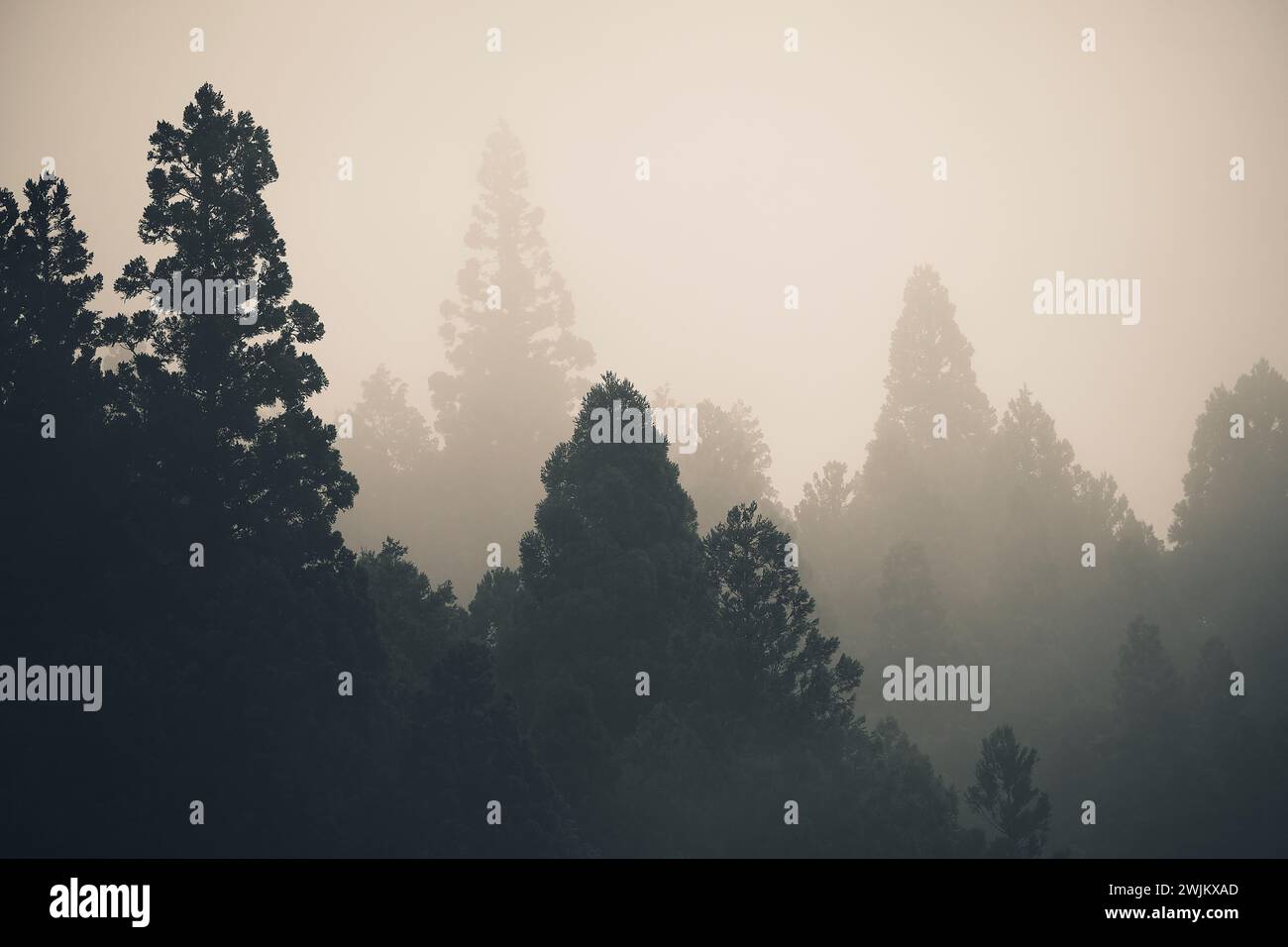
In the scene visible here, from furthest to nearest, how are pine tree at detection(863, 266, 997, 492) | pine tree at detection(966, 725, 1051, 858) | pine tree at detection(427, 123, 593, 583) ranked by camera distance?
pine tree at detection(863, 266, 997, 492) < pine tree at detection(427, 123, 593, 583) < pine tree at detection(966, 725, 1051, 858)

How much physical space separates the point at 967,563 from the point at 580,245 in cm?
7852

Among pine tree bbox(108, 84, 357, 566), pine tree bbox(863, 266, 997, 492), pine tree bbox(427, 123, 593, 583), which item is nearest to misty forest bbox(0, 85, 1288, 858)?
pine tree bbox(108, 84, 357, 566)

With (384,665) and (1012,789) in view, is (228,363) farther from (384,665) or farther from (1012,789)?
(1012,789)

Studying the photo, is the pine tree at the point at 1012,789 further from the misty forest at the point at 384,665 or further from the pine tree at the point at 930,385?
the pine tree at the point at 930,385

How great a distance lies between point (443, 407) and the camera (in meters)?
85.9

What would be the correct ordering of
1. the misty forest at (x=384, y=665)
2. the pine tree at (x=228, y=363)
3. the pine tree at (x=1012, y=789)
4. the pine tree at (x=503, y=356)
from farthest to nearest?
the pine tree at (x=503, y=356) → the pine tree at (x=1012, y=789) → the pine tree at (x=228, y=363) → the misty forest at (x=384, y=665)

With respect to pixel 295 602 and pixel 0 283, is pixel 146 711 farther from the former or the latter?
pixel 0 283

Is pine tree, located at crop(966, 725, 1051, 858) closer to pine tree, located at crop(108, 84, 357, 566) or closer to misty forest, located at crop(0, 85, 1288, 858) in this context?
misty forest, located at crop(0, 85, 1288, 858)

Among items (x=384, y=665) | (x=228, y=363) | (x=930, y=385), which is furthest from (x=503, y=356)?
(x=384, y=665)

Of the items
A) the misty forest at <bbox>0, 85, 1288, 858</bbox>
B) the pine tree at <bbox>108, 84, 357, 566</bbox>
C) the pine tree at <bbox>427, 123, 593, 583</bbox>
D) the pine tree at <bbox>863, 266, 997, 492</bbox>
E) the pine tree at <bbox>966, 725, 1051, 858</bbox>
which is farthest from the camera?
the pine tree at <bbox>863, 266, 997, 492</bbox>

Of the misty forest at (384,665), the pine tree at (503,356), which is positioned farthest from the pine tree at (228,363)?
the pine tree at (503,356)

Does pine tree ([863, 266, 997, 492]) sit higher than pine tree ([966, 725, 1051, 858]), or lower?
higher
